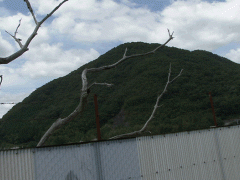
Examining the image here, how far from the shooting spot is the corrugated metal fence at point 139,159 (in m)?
3.94

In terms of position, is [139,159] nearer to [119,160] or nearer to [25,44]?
[119,160]

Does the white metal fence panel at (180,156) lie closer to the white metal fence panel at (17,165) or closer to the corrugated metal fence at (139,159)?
the corrugated metal fence at (139,159)

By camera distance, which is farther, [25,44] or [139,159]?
[139,159]

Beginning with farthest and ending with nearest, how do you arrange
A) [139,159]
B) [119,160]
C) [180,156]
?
[180,156], [139,159], [119,160]

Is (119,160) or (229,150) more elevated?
(119,160)

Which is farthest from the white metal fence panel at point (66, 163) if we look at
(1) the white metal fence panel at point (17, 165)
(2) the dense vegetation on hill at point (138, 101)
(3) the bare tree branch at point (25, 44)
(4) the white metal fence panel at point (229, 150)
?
(2) the dense vegetation on hill at point (138, 101)

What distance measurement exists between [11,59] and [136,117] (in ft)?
83.1

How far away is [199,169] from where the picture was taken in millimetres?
5750

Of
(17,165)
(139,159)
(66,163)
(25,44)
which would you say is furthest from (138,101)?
(17,165)

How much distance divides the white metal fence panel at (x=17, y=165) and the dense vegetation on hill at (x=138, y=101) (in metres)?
12.0

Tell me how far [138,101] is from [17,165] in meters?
30.5

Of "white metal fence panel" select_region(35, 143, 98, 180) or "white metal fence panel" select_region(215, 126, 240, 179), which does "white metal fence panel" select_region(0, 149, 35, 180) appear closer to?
"white metal fence panel" select_region(35, 143, 98, 180)

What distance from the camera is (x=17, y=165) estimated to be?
151 inches

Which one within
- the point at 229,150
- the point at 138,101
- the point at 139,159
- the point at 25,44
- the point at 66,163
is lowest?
the point at 229,150
